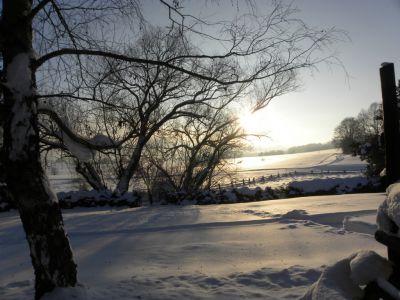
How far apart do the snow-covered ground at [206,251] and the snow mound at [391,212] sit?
6.55 ft

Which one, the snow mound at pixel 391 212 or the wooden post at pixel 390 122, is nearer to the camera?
the snow mound at pixel 391 212

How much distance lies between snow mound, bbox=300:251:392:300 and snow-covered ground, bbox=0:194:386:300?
1350 millimetres

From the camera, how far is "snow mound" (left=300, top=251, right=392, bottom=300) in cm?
264

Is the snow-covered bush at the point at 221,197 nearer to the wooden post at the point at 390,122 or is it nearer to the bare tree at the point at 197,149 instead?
the bare tree at the point at 197,149

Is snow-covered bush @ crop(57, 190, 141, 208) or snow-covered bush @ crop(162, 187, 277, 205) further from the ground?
snow-covered bush @ crop(57, 190, 141, 208)

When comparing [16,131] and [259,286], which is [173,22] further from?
[259,286]

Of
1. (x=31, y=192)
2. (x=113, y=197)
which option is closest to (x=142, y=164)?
(x=113, y=197)

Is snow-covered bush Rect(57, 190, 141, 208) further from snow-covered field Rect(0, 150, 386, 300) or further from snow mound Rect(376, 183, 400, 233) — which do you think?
snow mound Rect(376, 183, 400, 233)

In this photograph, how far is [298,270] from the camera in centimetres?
507

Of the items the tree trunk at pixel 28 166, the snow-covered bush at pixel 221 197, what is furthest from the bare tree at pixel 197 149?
the tree trunk at pixel 28 166

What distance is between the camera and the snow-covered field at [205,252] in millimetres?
4500

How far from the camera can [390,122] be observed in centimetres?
278

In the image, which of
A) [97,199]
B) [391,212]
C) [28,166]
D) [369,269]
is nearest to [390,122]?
[391,212]

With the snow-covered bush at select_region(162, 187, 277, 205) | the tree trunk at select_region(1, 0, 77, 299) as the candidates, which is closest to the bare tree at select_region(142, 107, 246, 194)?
the snow-covered bush at select_region(162, 187, 277, 205)
